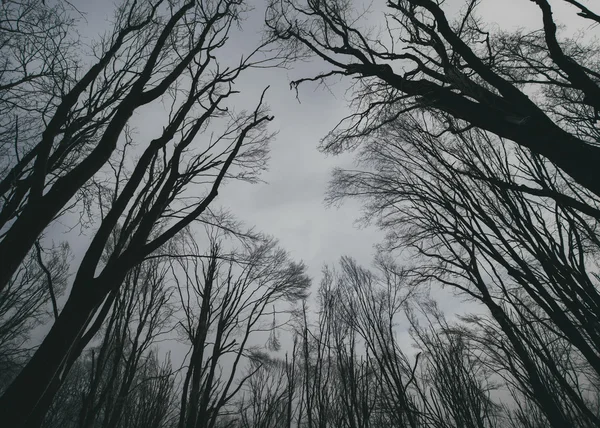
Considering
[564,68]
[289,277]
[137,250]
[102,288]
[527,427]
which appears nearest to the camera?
[102,288]

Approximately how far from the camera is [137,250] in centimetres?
113

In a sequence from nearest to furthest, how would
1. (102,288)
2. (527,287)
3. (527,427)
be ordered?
(102,288) → (527,287) → (527,427)

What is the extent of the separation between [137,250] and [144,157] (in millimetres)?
545

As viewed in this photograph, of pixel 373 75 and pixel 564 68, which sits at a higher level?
pixel 373 75

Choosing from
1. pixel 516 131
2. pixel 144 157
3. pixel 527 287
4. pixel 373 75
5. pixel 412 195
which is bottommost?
pixel 527 287

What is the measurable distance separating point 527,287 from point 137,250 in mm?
2707

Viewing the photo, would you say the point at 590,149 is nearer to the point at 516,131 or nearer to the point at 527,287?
the point at 516,131

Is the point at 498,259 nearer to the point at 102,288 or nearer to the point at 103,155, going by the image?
the point at 102,288

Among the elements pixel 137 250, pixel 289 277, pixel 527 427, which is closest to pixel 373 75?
pixel 137 250

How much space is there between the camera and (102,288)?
3.24 feet

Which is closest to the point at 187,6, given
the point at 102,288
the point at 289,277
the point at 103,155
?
the point at 103,155

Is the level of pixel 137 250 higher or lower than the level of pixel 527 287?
lower

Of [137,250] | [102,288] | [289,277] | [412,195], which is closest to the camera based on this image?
[102,288]

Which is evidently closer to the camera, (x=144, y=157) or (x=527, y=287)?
(x=144, y=157)
